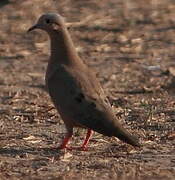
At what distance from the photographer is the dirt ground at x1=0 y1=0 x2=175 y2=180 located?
8016mm

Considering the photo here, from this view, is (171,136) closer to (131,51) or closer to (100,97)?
(100,97)

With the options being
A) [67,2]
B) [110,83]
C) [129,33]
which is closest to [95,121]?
[110,83]

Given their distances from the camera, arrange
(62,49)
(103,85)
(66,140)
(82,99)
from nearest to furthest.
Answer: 1. (82,99)
2. (66,140)
3. (62,49)
4. (103,85)

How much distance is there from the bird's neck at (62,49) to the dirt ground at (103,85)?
34.7 inches

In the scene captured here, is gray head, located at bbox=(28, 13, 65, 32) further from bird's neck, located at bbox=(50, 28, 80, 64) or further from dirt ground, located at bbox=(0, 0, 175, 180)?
dirt ground, located at bbox=(0, 0, 175, 180)

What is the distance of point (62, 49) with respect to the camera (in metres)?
8.80

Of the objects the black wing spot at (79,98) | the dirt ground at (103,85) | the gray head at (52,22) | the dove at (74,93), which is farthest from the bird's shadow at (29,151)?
the gray head at (52,22)

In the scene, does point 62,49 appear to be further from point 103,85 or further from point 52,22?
point 103,85

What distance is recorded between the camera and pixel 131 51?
13.9 m

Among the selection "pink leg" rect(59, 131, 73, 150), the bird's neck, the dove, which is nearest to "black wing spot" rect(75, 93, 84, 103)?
the dove

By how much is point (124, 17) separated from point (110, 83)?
14.1 ft

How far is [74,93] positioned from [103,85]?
363 centimetres

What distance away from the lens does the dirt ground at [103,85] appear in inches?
316

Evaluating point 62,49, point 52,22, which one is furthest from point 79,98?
point 52,22
